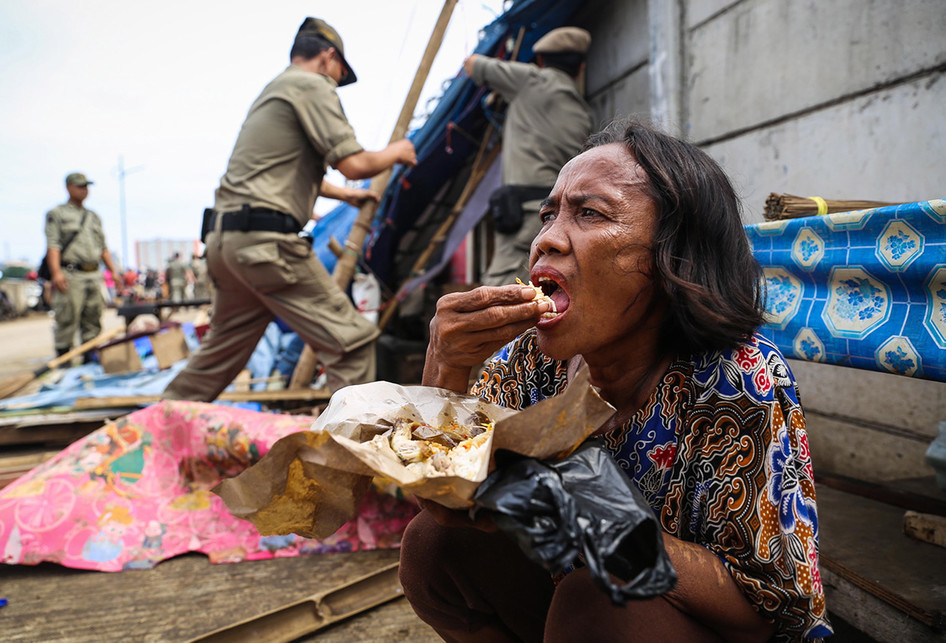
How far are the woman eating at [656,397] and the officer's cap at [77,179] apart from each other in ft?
25.1

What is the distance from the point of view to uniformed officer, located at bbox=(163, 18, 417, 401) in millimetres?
3555

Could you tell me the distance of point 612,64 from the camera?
478 centimetres

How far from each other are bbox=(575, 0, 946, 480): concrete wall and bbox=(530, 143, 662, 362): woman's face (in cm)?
185

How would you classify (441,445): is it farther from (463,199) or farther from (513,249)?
(463,199)

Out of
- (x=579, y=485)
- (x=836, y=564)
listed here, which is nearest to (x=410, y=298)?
(x=836, y=564)

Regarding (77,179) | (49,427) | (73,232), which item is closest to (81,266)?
(73,232)

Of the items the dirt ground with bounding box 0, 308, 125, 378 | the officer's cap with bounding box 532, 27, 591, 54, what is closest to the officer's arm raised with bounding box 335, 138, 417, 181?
the officer's cap with bounding box 532, 27, 591, 54

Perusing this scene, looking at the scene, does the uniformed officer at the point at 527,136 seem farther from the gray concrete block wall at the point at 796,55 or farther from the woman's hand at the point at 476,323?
the woman's hand at the point at 476,323

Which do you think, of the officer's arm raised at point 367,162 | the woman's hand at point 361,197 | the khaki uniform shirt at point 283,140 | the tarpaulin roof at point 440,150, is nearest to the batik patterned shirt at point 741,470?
the officer's arm raised at point 367,162

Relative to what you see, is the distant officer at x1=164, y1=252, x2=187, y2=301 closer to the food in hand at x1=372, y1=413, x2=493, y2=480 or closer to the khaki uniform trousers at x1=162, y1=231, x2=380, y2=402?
the khaki uniform trousers at x1=162, y1=231, x2=380, y2=402

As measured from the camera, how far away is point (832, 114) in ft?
9.34

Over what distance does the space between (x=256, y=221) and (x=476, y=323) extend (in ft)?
8.89

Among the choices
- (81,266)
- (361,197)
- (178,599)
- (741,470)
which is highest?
(361,197)

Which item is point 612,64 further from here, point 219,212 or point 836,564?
point 836,564
